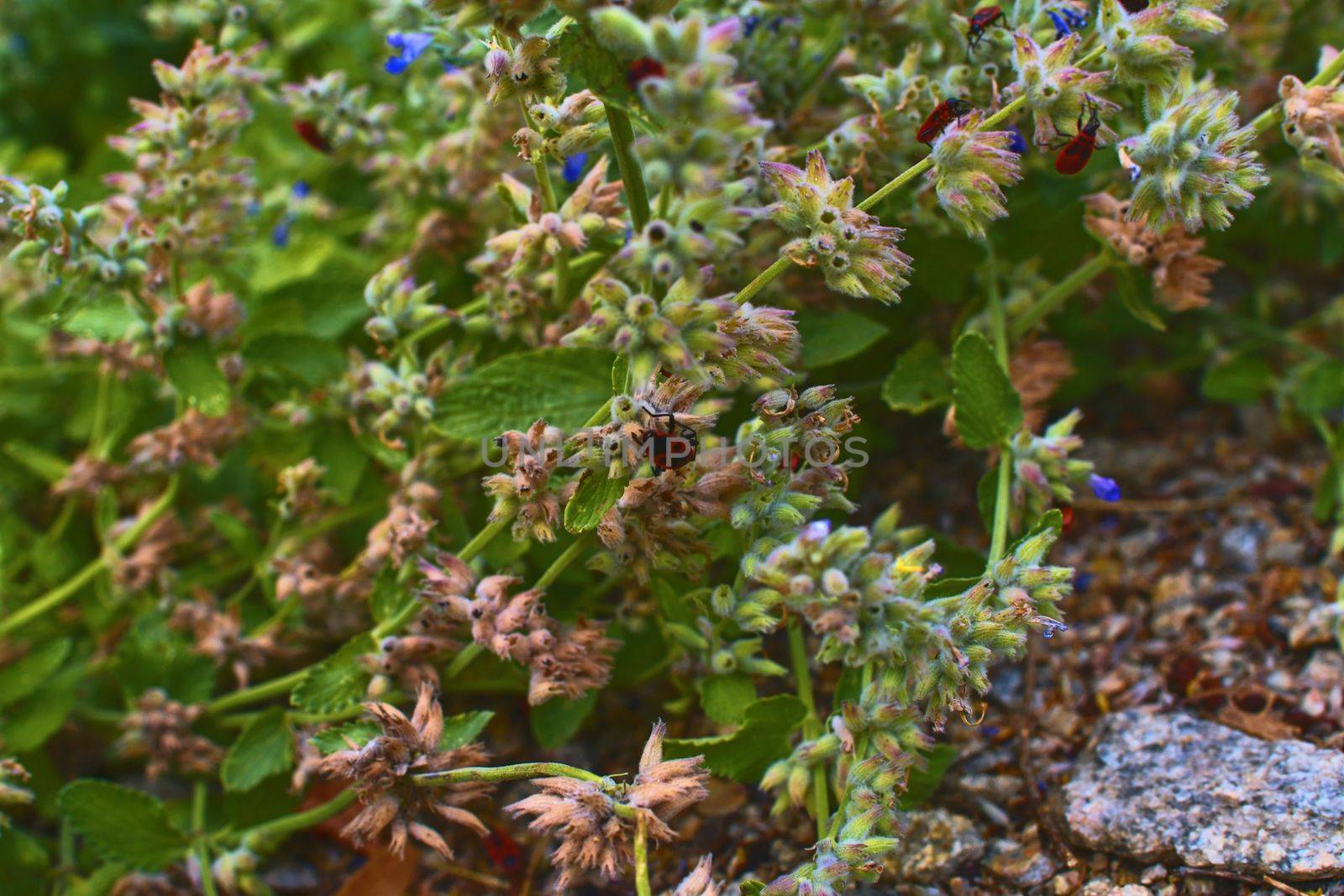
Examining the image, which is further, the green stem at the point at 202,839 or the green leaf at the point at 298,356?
the green leaf at the point at 298,356

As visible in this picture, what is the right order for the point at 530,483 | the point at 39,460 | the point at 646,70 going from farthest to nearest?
1. the point at 39,460
2. the point at 530,483
3. the point at 646,70

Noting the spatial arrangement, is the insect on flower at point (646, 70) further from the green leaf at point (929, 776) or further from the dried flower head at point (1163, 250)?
the green leaf at point (929, 776)

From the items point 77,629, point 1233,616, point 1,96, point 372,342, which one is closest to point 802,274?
point 372,342

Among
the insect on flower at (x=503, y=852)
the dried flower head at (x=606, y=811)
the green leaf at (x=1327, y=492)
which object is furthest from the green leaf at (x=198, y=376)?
the green leaf at (x=1327, y=492)

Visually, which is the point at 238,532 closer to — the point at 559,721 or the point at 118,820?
the point at 118,820

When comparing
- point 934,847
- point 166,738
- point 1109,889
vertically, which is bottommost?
point 1109,889

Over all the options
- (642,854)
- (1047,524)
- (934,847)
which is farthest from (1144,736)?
(642,854)
